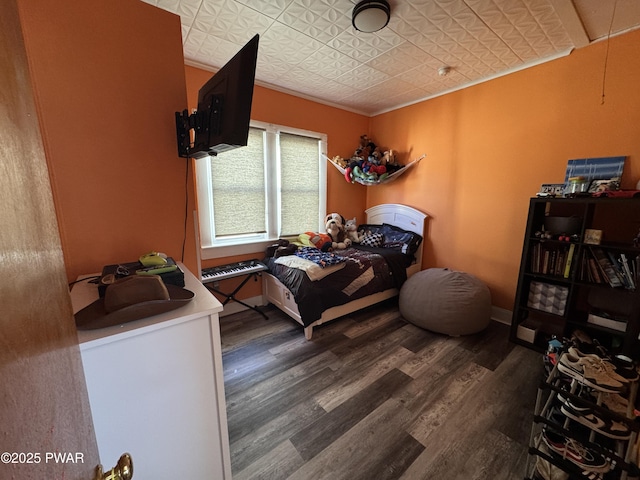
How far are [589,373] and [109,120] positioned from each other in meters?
2.61

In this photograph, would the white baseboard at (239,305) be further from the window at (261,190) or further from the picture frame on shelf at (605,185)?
the picture frame on shelf at (605,185)

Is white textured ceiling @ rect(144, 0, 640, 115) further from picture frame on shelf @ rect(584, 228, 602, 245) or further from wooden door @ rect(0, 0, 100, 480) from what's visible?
wooden door @ rect(0, 0, 100, 480)

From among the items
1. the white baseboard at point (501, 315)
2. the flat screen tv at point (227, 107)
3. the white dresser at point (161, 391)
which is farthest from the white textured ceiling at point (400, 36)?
the white baseboard at point (501, 315)

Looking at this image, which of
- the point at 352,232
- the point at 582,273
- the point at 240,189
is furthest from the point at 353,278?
the point at 582,273

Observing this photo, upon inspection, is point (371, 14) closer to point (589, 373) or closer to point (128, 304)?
point (128, 304)

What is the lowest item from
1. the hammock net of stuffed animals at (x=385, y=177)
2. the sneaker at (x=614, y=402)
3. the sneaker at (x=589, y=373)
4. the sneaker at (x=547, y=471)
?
the sneaker at (x=547, y=471)

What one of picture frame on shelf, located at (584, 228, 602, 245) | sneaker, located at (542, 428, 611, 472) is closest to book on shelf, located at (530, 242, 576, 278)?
picture frame on shelf, located at (584, 228, 602, 245)

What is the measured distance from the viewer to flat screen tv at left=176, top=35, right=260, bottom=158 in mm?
1102

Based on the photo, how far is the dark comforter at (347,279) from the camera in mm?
2291

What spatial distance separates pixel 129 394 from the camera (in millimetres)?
822

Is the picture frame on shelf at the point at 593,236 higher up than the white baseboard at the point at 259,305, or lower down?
higher up

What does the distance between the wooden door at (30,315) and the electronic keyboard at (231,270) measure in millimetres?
2017

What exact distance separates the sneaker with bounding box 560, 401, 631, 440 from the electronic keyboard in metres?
2.37

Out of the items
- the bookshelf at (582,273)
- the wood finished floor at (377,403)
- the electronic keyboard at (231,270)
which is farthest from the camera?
the electronic keyboard at (231,270)
